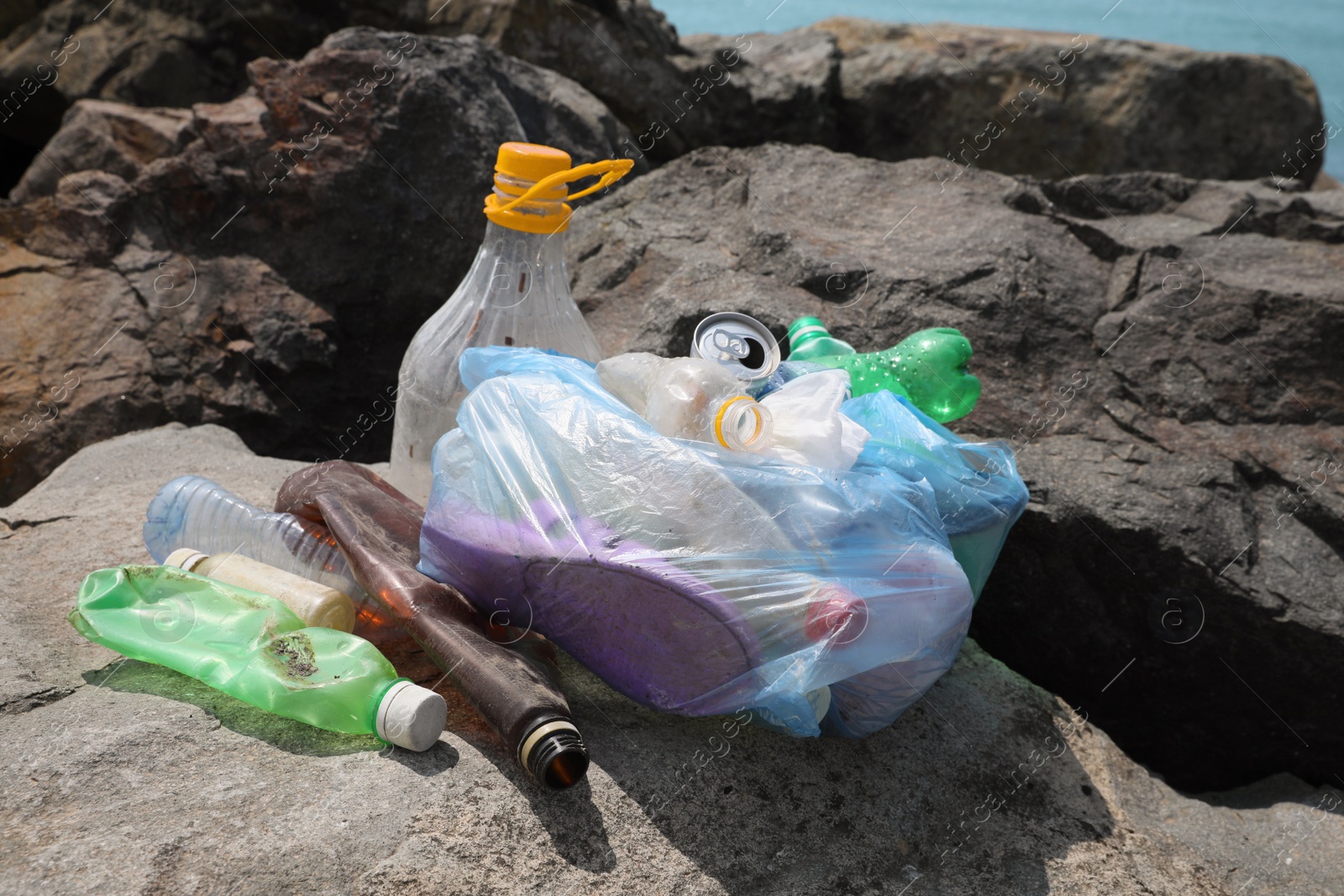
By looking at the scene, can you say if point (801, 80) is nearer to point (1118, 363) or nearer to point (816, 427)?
point (1118, 363)

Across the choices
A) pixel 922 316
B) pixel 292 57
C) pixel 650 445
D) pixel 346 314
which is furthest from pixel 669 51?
pixel 650 445

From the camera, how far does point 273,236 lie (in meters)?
3.24

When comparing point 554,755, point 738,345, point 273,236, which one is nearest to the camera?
point 554,755

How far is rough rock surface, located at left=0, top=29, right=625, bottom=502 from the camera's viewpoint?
305 cm

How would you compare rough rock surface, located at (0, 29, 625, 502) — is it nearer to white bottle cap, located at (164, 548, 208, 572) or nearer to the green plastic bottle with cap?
white bottle cap, located at (164, 548, 208, 572)

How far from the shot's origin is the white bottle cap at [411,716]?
1.44 metres

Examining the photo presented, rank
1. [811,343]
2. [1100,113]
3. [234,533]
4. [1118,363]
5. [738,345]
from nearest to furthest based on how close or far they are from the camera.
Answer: [738,345] < [234,533] < [811,343] < [1118,363] < [1100,113]

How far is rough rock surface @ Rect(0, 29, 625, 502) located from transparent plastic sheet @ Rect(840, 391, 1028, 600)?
6.07 ft

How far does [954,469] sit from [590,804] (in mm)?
797

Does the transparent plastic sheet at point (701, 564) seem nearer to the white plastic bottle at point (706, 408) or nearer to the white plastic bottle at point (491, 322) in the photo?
the white plastic bottle at point (706, 408)

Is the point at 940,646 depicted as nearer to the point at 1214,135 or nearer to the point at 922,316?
the point at 922,316

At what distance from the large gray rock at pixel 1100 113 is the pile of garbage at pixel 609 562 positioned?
14.1 ft

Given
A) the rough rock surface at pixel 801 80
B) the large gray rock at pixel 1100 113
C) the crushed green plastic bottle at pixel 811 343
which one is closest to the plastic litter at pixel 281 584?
the crushed green plastic bottle at pixel 811 343

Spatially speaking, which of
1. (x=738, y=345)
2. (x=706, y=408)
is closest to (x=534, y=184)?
(x=738, y=345)
